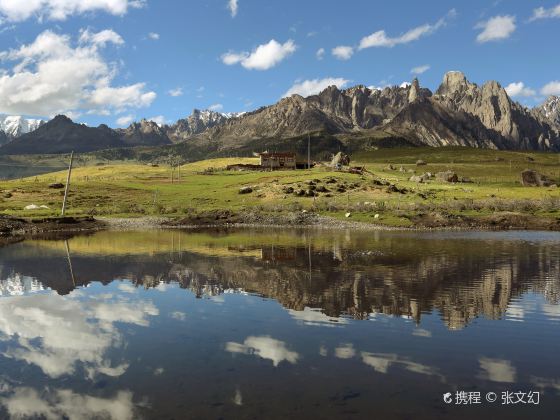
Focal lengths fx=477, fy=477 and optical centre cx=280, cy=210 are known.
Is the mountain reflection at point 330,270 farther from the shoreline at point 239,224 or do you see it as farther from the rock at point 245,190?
the rock at point 245,190

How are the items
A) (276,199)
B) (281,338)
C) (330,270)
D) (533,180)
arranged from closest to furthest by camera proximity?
(281,338) < (330,270) < (276,199) < (533,180)

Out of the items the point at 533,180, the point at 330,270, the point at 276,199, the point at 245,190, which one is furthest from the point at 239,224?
the point at 533,180

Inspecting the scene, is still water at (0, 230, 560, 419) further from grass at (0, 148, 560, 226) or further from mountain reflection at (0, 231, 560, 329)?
grass at (0, 148, 560, 226)

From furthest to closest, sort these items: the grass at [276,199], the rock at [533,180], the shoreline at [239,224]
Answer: the rock at [533,180] → the grass at [276,199] → the shoreline at [239,224]

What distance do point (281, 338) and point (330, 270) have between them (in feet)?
65.1

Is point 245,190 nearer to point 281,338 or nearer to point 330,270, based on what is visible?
point 330,270

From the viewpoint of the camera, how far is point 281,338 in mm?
23844

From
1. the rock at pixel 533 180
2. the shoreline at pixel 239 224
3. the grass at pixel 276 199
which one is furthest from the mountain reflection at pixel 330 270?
the rock at pixel 533 180

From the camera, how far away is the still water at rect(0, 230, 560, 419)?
54.9ft

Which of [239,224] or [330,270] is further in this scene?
[239,224]

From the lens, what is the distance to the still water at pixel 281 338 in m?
16.7

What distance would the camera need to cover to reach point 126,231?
8725cm

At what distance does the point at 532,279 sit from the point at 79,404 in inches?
1371

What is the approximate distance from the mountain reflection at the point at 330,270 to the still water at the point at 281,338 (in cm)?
23
